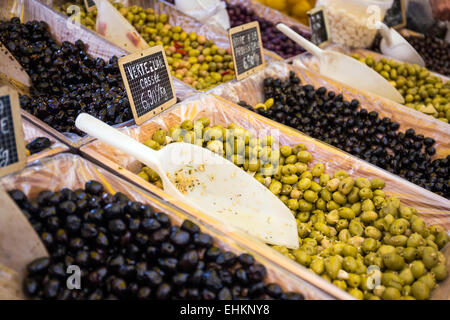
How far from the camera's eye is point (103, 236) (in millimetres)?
1214

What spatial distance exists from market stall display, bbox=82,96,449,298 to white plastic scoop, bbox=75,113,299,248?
0.48 feet

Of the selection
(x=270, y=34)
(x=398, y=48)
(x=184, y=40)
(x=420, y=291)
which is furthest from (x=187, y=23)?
(x=420, y=291)

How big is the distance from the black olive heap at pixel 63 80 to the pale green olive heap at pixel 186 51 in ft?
2.46

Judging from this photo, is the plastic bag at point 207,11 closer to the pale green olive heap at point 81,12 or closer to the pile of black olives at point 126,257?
the pale green olive heap at point 81,12

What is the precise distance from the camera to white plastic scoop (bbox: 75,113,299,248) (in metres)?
1.65

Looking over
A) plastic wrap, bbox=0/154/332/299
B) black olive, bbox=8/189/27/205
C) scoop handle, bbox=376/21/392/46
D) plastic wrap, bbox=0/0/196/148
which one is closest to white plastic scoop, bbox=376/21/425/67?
scoop handle, bbox=376/21/392/46

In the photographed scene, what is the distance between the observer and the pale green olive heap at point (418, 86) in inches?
108

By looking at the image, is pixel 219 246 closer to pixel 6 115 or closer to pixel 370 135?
pixel 6 115

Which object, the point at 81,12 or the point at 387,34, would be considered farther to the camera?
the point at 387,34

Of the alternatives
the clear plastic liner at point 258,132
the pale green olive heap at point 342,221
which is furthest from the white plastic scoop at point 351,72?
the pale green olive heap at point 342,221

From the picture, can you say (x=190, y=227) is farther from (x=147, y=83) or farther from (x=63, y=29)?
(x=63, y=29)

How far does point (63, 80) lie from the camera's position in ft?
7.38

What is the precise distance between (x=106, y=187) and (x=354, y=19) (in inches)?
125

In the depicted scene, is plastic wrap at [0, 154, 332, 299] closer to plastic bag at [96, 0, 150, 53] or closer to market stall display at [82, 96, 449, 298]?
market stall display at [82, 96, 449, 298]
